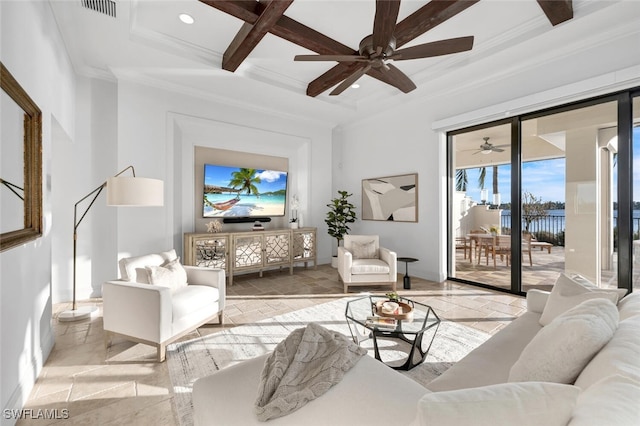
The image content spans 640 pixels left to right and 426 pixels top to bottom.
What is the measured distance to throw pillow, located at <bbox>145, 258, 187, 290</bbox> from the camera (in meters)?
2.63

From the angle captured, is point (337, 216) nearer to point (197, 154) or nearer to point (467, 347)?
point (197, 154)

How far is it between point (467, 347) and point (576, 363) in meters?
1.66

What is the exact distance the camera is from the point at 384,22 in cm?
231

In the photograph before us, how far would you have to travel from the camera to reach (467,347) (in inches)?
100

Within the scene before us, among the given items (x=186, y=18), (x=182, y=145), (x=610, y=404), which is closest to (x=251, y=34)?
(x=186, y=18)

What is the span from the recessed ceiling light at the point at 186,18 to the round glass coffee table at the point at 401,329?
10.9 feet

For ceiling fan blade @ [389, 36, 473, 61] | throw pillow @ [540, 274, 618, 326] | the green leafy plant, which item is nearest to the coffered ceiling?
ceiling fan blade @ [389, 36, 473, 61]

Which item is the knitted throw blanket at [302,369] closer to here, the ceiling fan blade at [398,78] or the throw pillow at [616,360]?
the throw pillow at [616,360]

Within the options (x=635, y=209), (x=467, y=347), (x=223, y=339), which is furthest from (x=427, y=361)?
(x=635, y=209)

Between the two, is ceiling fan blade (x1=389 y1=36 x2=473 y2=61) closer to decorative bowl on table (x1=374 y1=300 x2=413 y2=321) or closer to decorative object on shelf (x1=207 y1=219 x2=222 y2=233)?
decorative bowl on table (x1=374 y1=300 x2=413 y2=321)

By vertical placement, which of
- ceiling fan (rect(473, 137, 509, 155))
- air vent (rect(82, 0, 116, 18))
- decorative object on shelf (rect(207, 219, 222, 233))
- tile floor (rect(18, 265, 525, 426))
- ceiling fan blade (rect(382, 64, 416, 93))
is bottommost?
tile floor (rect(18, 265, 525, 426))

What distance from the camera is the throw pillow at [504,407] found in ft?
2.36

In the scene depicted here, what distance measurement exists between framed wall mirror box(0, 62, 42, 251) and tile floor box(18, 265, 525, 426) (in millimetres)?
1054

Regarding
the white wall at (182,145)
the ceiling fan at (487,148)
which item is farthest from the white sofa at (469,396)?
the white wall at (182,145)
